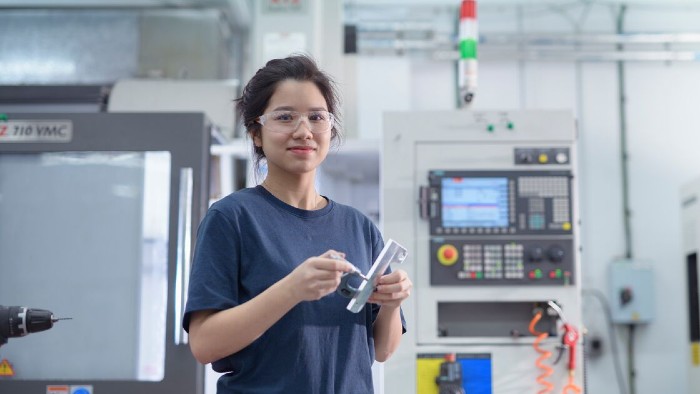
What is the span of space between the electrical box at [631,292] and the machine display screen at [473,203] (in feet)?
6.80

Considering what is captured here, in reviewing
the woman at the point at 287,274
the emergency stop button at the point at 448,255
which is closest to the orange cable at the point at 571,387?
the emergency stop button at the point at 448,255

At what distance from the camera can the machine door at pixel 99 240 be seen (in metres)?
2.37

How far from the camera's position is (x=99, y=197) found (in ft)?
8.01

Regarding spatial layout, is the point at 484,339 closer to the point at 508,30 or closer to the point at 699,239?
the point at 699,239

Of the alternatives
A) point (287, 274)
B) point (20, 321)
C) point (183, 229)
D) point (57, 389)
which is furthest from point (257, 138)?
point (57, 389)

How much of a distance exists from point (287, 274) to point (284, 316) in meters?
0.06

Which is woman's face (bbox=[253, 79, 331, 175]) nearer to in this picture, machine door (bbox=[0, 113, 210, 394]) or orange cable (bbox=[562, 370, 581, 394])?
machine door (bbox=[0, 113, 210, 394])

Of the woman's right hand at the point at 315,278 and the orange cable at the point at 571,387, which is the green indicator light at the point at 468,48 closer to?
the orange cable at the point at 571,387

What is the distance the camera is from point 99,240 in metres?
2.42

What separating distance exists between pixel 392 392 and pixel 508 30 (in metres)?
2.95

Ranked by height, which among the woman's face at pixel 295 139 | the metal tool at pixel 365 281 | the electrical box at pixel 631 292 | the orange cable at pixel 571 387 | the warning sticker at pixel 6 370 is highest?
the woman's face at pixel 295 139

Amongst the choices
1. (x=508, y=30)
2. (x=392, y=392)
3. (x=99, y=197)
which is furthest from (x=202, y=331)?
(x=508, y=30)

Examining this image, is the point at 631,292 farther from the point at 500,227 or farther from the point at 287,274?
the point at 287,274

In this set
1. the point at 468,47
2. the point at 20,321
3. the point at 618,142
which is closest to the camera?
the point at 20,321
